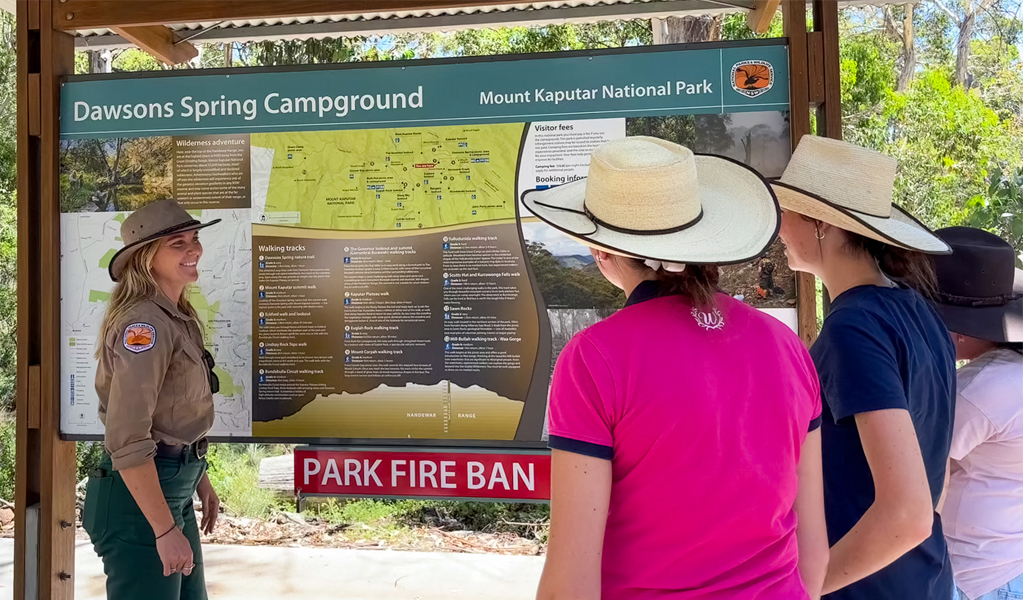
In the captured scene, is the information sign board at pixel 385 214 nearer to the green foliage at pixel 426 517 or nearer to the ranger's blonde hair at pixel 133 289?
the ranger's blonde hair at pixel 133 289

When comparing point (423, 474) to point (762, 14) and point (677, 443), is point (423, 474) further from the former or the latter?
point (762, 14)

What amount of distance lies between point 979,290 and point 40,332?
3301mm

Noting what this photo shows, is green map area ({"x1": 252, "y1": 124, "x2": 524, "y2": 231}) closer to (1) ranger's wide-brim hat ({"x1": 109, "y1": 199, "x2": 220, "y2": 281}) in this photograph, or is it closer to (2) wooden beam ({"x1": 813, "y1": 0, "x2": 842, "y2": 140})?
(1) ranger's wide-brim hat ({"x1": 109, "y1": 199, "x2": 220, "y2": 281})

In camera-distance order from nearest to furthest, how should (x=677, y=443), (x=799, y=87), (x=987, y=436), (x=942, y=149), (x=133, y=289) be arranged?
(x=677, y=443)
(x=987, y=436)
(x=133, y=289)
(x=799, y=87)
(x=942, y=149)

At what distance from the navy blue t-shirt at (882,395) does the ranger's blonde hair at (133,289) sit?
6.74 feet

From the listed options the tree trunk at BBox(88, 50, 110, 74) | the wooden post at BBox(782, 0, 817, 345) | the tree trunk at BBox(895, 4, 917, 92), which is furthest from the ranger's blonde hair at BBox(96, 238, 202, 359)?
the tree trunk at BBox(895, 4, 917, 92)

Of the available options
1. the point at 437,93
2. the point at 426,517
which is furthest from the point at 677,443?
the point at 426,517

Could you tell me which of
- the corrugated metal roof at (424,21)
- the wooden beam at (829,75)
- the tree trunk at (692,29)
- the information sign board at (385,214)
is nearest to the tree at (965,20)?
the tree trunk at (692,29)

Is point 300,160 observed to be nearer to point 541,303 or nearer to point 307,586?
point 541,303

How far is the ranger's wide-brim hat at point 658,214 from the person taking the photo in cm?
146

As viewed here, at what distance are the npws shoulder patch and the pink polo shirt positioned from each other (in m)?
1.63

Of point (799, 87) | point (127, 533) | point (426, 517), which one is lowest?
point (426, 517)

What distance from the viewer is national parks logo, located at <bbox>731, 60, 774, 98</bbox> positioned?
3.00m

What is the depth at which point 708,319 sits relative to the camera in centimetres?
138
